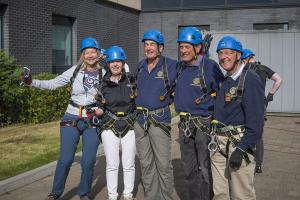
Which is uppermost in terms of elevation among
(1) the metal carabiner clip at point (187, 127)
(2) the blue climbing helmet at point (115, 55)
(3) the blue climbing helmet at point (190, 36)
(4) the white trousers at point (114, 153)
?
(3) the blue climbing helmet at point (190, 36)

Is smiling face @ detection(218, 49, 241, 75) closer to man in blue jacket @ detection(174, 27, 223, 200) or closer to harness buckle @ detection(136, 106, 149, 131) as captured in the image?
man in blue jacket @ detection(174, 27, 223, 200)

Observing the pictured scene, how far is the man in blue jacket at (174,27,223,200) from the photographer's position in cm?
515

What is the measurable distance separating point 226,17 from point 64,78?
16.7 metres

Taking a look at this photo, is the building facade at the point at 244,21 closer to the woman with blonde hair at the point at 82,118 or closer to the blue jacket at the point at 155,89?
the woman with blonde hair at the point at 82,118

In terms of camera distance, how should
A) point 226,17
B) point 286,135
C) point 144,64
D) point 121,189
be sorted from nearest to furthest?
1. point 144,64
2. point 121,189
3. point 286,135
4. point 226,17

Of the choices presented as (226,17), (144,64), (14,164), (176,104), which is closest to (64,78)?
(144,64)

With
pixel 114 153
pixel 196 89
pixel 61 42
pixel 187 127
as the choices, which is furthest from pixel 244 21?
pixel 187 127

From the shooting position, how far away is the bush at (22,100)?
36.6 feet

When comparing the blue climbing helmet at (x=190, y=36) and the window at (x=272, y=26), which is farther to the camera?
the window at (x=272, y=26)

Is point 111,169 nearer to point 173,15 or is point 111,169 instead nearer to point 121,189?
point 121,189

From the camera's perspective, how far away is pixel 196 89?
5.15m

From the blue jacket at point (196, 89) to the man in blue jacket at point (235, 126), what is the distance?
53 centimetres

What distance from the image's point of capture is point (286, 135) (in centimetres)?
1187

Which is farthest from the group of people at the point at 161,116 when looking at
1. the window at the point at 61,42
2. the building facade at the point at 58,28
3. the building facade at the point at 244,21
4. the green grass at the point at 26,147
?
the building facade at the point at 244,21
